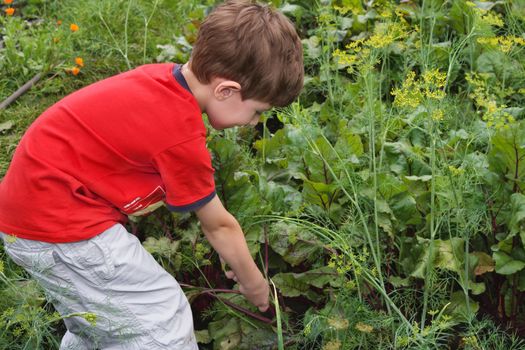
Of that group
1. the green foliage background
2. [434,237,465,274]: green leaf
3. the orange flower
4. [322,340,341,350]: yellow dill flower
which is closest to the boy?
the green foliage background

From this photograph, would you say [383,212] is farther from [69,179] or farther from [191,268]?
[69,179]

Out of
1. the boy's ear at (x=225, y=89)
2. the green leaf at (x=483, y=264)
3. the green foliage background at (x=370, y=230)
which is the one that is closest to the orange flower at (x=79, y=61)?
the green foliage background at (x=370, y=230)

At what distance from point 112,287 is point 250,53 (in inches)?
35.4

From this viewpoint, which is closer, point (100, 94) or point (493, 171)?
point (100, 94)

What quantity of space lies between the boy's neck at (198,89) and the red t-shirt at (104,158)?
3 cm

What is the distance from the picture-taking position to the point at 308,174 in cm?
313

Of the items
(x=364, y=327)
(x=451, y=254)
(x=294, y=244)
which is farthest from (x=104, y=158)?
(x=451, y=254)

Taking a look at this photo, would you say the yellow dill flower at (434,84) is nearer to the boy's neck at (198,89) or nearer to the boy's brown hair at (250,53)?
the boy's brown hair at (250,53)

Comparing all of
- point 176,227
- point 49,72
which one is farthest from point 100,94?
point 49,72

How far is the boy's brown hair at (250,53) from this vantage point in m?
2.30

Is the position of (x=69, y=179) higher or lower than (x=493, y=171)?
higher

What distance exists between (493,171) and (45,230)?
1.68 metres

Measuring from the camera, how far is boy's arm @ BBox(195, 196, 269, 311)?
2354 millimetres

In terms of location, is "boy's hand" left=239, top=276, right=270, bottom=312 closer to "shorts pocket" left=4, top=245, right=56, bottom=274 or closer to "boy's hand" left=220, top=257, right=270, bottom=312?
"boy's hand" left=220, top=257, right=270, bottom=312
